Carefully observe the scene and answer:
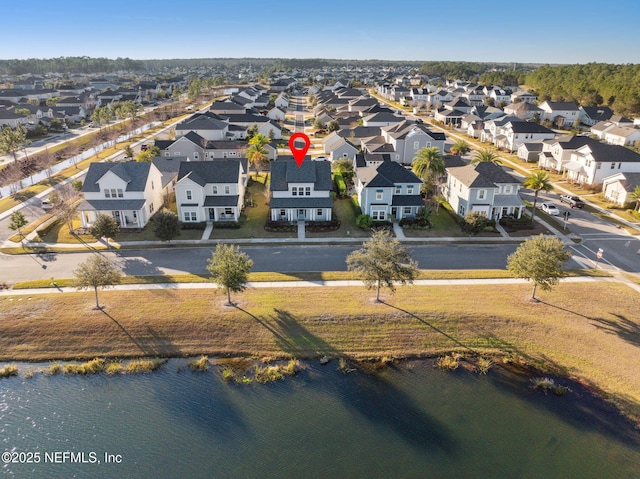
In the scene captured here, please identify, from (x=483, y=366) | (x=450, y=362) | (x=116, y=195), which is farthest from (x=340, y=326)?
(x=116, y=195)

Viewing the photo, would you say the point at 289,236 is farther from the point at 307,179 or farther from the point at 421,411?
the point at 421,411

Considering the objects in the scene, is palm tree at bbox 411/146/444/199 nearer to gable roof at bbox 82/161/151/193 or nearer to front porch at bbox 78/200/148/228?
gable roof at bbox 82/161/151/193

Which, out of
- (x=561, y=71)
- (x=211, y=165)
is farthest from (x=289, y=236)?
(x=561, y=71)

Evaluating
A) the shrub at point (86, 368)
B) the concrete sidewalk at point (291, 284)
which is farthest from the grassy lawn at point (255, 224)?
the shrub at point (86, 368)

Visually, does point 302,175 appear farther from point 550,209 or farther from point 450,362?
point 550,209

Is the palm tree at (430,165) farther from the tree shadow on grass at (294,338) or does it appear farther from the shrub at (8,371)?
the shrub at (8,371)
